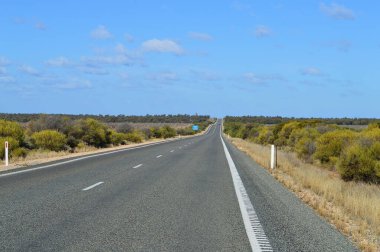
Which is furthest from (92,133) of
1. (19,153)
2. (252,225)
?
(252,225)

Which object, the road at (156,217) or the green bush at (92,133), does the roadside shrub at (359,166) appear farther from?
the green bush at (92,133)

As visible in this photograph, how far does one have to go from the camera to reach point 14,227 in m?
7.93

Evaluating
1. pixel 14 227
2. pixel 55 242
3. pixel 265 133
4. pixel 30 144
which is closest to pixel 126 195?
pixel 14 227

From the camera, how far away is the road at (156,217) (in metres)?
7.00

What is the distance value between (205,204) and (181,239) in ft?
12.0

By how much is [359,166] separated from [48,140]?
74.3 ft

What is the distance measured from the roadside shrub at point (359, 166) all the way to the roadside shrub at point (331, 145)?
5.91 meters

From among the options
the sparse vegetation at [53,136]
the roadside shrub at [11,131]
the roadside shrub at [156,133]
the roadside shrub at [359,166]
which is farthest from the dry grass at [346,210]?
the roadside shrub at [156,133]

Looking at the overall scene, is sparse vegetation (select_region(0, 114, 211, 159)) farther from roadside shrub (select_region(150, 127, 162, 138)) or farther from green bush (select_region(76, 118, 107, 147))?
roadside shrub (select_region(150, 127, 162, 138))

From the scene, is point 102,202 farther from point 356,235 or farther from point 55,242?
point 356,235

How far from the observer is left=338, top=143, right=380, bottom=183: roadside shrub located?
72.7ft

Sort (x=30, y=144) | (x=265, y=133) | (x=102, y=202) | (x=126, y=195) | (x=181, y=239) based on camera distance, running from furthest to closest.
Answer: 1. (x=265, y=133)
2. (x=30, y=144)
3. (x=126, y=195)
4. (x=102, y=202)
5. (x=181, y=239)

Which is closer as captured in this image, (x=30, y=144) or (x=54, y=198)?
(x=54, y=198)

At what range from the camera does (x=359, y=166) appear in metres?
22.4
